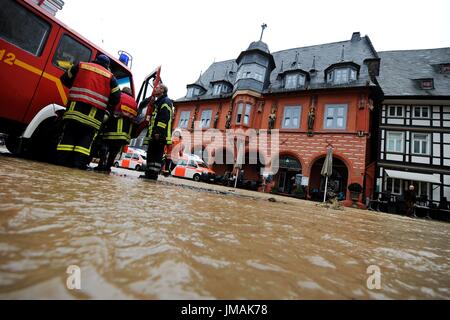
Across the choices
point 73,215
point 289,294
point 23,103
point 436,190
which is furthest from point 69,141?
point 436,190

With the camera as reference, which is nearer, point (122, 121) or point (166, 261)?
point (166, 261)

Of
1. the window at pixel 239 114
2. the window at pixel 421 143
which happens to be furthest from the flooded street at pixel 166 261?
the window at pixel 421 143

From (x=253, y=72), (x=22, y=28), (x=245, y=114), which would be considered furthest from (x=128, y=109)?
(x=253, y=72)

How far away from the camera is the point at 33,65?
3.58 metres

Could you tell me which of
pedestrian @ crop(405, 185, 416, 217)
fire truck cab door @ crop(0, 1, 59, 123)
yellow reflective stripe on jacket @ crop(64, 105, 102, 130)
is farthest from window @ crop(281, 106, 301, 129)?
fire truck cab door @ crop(0, 1, 59, 123)

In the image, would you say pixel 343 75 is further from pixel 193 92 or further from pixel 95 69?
pixel 95 69

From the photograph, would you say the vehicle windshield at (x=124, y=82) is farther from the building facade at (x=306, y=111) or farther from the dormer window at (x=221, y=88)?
the dormer window at (x=221, y=88)

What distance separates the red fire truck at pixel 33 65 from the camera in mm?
3330

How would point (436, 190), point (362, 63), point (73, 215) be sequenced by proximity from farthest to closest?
point (362, 63)
point (436, 190)
point (73, 215)

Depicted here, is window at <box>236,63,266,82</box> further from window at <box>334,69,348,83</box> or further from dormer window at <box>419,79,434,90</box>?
dormer window at <box>419,79,434,90</box>

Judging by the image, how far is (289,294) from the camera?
56 centimetres

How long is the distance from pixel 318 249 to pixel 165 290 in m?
0.84

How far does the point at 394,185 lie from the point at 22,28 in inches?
704

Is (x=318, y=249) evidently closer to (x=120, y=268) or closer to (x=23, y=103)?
(x=120, y=268)
